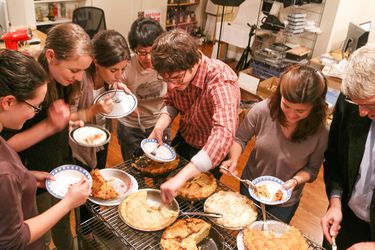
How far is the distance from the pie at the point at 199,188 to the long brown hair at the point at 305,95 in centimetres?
46

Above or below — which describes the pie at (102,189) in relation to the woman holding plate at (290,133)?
below

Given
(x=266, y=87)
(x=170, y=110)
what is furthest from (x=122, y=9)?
(x=170, y=110)

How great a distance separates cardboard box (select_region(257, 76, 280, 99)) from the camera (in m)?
3.89

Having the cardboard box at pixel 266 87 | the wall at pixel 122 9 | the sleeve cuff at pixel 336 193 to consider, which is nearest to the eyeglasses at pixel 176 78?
the sleeve cuff at pixel 336 193

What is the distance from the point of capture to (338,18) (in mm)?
4219

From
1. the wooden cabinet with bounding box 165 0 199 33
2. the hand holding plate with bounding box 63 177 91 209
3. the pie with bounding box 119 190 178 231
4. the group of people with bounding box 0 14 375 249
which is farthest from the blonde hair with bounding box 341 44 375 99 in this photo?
the wooden cabinet with bounding box 165 0 199 33

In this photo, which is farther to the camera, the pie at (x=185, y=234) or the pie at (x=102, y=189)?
the pie at (x=102, y=189)

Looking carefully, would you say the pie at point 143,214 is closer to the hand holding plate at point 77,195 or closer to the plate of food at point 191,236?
the plate of food at point 191,236

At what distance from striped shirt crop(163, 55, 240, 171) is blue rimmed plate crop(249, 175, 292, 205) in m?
0.27

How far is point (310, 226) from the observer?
2.82 m

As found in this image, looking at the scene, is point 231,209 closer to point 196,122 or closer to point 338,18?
point 196,122

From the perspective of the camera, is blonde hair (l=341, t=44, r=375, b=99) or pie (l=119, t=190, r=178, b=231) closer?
blonde hair (l=341, t=44, r=375, b=99)

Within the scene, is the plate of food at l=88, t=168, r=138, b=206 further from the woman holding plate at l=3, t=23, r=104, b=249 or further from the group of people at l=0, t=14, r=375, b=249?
the woman holding plate at l=3, t=23, r=104, b=249

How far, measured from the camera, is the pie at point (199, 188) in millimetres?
1547
